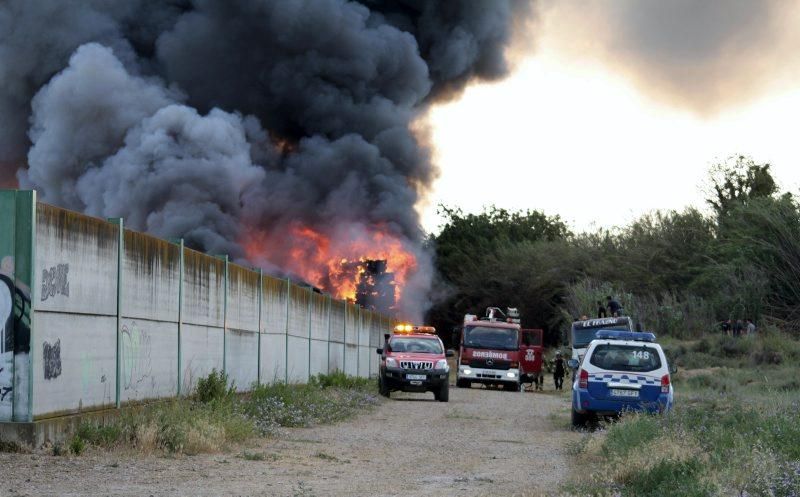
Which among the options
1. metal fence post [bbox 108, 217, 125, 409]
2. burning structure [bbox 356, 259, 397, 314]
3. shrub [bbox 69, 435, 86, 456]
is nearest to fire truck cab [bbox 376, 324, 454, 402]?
burning structure [bbox 356, 259, 397, 314]

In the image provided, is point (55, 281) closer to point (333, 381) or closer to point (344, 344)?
point (333, 381)

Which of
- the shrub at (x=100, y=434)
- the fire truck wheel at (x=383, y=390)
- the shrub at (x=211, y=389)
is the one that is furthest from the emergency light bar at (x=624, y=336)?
the fire truck wheel at (x=383, y=390)

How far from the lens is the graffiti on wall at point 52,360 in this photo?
13.4m

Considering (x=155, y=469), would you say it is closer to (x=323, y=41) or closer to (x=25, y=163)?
(x=323, y=41)

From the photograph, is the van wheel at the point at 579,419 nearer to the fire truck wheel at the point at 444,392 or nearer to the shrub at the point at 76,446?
the fire truck wheel at the point at 444,392

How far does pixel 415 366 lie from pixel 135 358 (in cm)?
1583

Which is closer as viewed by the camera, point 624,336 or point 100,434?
point 100,434

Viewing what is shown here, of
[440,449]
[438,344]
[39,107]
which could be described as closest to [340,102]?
[39,107]

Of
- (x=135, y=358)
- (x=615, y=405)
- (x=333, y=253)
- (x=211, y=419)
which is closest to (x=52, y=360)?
(x=211, y=419)

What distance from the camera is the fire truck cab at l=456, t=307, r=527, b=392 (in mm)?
41219

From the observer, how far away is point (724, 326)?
49.6 metres

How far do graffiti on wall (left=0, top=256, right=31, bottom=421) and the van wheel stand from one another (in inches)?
434

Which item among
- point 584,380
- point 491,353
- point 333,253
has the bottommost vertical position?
point 584,380

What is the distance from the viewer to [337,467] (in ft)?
44.3
